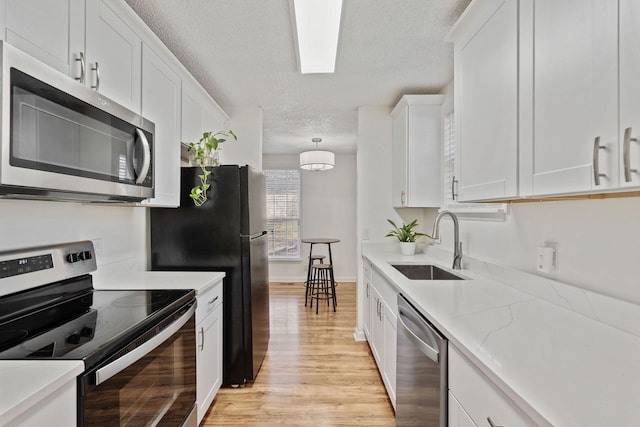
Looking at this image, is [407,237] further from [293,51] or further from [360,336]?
[293,51]

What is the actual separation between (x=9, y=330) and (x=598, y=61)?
6.54 feet

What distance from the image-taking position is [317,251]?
618 centimetres

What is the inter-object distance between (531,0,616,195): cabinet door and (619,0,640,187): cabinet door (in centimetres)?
2

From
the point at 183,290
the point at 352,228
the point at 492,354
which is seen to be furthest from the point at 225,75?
the point at 352,228

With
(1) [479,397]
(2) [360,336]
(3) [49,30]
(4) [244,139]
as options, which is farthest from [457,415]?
(4) [244,139]

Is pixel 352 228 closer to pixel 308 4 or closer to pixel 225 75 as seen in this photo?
pixel 225 75

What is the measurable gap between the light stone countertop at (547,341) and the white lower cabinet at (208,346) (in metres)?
1.15

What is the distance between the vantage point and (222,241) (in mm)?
2387

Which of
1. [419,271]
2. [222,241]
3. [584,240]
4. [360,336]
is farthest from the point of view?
[360,336]

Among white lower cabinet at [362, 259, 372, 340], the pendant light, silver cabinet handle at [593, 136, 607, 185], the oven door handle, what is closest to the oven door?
the oven door handle

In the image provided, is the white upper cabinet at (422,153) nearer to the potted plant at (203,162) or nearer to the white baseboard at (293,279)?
the potted plant at (203,162)

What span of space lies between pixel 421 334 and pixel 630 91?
3.39 feet

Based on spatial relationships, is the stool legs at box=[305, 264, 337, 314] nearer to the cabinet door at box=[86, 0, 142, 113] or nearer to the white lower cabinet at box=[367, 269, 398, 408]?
the white lower cabinet at box=[367, 269, 398, 408]

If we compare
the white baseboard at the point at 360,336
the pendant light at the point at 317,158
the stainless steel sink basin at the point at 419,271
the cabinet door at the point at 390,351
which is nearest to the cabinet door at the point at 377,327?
the cabinet door at the point at 390,351
